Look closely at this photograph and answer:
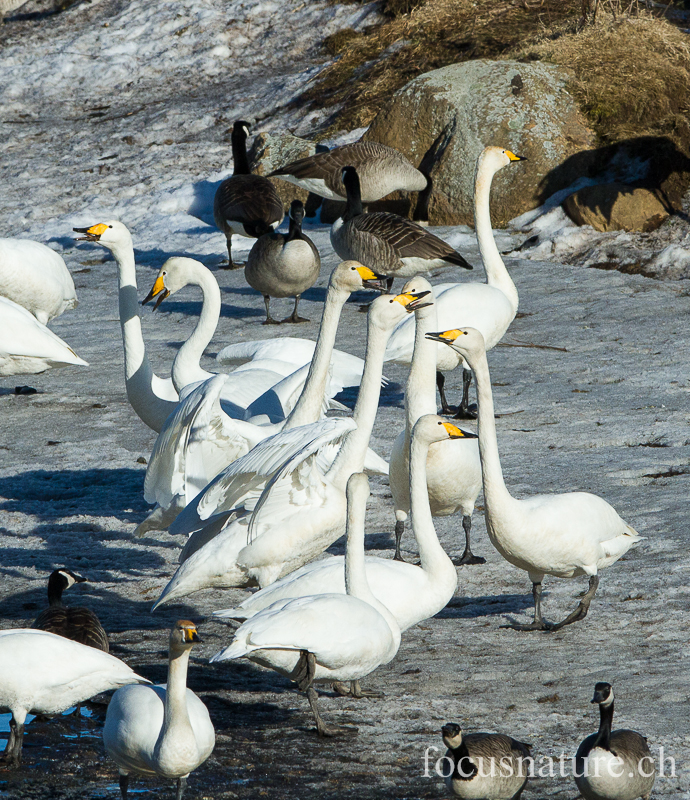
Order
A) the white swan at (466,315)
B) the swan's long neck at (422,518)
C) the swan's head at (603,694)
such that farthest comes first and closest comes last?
the white swan at (466,315)
the swan's long neck at (422,518)
the swan's head at (603,694)

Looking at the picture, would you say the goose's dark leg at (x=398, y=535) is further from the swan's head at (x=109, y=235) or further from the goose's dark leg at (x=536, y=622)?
the swan's head at (x=109, y=235)

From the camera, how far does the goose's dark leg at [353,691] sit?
4422mm

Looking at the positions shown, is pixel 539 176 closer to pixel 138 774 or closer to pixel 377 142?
pixel 377 142

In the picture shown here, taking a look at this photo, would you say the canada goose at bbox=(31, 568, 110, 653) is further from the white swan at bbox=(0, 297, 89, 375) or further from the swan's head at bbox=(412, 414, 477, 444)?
the white swan at bbox=(0, 297, 89, 375)

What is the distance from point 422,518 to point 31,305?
647 cm

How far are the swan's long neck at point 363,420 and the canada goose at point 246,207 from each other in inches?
271

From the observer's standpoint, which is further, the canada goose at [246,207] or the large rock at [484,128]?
the large rock at [484,128]

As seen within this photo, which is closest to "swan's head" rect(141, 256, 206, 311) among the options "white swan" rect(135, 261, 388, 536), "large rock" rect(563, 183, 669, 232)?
"white swan" rect(135, 261, 388, 536)

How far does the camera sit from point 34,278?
32.7 ft

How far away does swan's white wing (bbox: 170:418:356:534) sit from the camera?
4613 mm

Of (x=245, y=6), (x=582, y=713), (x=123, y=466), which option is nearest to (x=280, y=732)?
(x=582, y=713)

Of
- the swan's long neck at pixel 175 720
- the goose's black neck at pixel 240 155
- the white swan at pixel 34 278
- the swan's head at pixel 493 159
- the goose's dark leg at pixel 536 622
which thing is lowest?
the goose's black neck at pixel 240 155

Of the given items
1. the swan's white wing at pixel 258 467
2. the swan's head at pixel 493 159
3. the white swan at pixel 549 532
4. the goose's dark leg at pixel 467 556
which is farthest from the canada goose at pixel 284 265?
the white swan at pixel 549 532

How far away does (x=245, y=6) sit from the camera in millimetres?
20344
